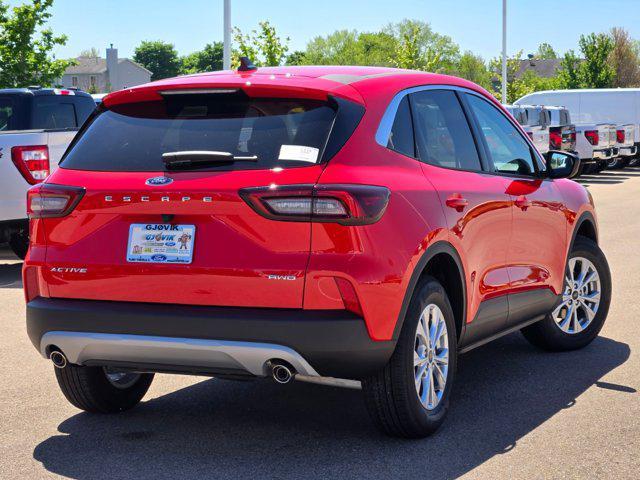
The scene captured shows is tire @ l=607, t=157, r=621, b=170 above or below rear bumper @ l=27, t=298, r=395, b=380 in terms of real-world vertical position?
below

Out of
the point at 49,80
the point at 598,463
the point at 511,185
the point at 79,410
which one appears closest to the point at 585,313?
the point at 511,185

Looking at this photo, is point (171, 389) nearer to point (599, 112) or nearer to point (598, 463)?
point (598, 463)

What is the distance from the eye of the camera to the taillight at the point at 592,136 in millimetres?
30562

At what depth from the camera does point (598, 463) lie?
4875mm

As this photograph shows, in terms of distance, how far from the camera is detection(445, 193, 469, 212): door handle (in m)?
5.50

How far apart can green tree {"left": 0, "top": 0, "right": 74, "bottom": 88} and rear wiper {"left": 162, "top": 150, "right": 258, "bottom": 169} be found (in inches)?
1617

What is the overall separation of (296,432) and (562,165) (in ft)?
8.75

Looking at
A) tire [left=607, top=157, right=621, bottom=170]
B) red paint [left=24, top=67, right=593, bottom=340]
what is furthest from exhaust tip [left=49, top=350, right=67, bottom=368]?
tire [left=607, top=157, right=621, bottom=170]

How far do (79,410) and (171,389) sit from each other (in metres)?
0.61

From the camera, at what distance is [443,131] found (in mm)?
5832

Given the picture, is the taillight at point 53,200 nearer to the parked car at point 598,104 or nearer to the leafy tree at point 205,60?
the parked car at point 598,104

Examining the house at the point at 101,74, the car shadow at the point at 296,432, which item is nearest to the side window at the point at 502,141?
the car shadow at the point at 296,432

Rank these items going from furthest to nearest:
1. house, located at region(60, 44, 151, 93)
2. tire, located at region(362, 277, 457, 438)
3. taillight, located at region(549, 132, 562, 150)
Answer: house, located at region(60, 44, 151, 93) → taillight, located at region(549, 132, 562, 150) → tire, located at region(362, 277, 457, 438)

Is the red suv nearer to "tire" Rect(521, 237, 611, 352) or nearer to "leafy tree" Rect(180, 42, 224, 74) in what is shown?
"tire" Rect(521, 237, 611, 352)
